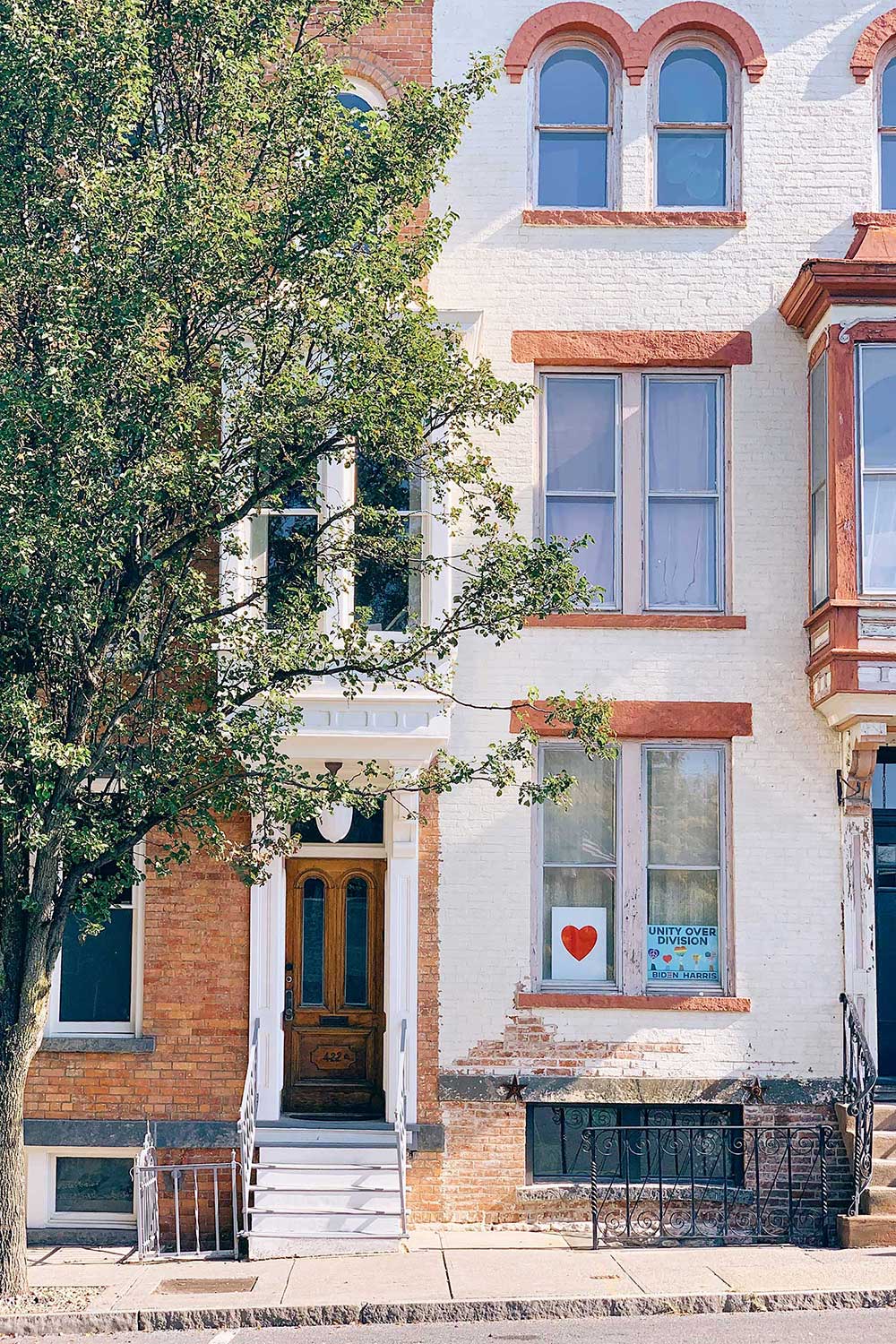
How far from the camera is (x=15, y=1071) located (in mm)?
10844

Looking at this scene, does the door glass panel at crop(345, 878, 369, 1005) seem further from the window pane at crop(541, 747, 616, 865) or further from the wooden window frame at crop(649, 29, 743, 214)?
the wooden window frame at crop(649, 29, 743, 214)

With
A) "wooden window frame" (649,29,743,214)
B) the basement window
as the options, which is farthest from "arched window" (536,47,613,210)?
the basement window

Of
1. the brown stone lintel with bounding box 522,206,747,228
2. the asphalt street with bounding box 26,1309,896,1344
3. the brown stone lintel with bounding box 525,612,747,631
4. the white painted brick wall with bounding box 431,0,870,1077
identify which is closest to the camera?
the asphalt street with bounding box 26,1309,896,1344

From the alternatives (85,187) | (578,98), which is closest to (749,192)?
(578,98)

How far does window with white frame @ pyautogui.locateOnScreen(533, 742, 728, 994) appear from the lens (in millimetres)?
13703

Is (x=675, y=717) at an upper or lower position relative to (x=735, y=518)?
lower

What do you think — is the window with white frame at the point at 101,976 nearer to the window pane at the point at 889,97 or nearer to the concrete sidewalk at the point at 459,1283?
the concrete sidewalk at the point at 459,1283

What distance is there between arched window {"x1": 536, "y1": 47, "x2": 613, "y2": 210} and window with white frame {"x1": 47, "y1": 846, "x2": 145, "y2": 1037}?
23.5 feet

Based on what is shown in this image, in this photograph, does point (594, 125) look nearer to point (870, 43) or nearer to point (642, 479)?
point (870, 43)

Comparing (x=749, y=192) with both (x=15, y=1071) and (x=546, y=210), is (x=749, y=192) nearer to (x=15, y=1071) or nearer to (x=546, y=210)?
(x=546, y=210)

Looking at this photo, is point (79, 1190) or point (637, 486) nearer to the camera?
point (79, 1190)

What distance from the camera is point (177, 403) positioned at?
400 inches

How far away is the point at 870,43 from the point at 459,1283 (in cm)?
1122

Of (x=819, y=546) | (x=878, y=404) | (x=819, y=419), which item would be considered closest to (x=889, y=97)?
(x=878, y=404)
